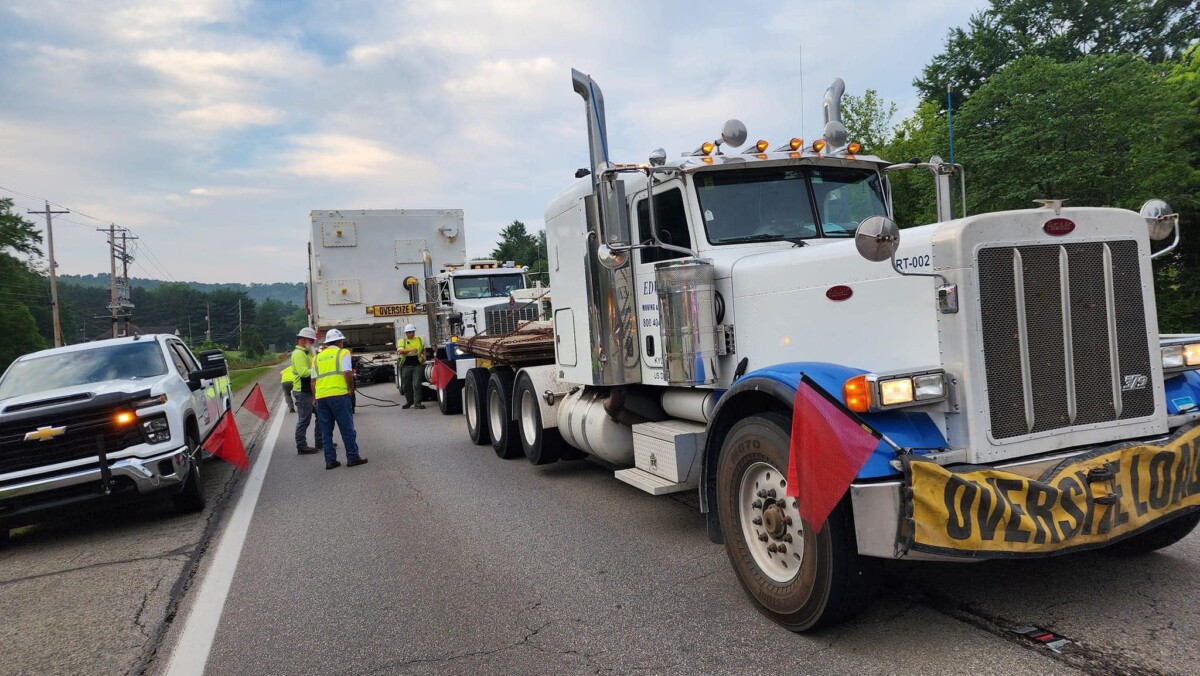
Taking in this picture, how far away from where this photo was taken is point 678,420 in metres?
6.07

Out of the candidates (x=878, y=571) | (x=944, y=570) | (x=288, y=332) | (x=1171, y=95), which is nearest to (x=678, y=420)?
(x=944, y=570)

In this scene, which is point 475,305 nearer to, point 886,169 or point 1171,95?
point 886,169

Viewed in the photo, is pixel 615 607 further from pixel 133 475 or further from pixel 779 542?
pixel 133 475

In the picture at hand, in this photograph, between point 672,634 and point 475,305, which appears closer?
point 672,634

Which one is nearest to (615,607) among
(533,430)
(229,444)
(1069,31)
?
(533,430)

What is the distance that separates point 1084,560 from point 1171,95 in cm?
2032

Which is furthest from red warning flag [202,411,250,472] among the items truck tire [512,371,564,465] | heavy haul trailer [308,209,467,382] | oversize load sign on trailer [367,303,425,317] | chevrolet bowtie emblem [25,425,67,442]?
oversize load sign on trailer [367,303,425,317]

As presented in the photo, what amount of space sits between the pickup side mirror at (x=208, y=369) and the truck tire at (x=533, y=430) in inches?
131

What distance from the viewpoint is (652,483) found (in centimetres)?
551

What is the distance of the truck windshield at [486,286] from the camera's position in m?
16.8

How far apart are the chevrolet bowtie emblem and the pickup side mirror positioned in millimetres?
1745

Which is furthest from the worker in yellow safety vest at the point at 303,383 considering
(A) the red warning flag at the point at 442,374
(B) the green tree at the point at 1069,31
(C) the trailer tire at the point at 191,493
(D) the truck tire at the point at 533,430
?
(B) the green tree at the point at 1069,31

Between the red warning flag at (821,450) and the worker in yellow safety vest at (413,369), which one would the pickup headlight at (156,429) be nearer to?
the red warning flag at (821,450)

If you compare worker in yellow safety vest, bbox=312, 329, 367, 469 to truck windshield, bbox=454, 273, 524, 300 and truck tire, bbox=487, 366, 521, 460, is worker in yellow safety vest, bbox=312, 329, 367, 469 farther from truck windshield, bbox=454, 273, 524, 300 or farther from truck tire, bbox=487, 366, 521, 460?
truck windshield, bbox=454, 273, 524, 300
